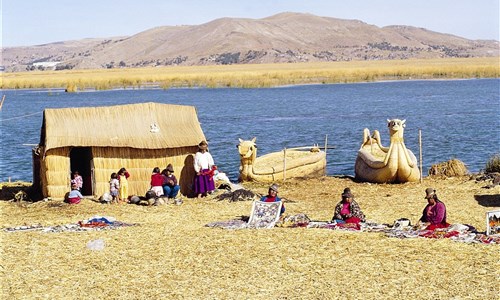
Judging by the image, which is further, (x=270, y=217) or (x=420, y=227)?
(x=270, y=217)

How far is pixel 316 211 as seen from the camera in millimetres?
16938

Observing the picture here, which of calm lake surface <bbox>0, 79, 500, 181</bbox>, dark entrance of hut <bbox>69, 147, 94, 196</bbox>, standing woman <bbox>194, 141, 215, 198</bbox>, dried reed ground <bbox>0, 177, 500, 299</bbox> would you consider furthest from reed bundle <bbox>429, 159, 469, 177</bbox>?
dark entrance of hut <bbox>69, 147, 94, 196</bbox>

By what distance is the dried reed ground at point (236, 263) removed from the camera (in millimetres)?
10789

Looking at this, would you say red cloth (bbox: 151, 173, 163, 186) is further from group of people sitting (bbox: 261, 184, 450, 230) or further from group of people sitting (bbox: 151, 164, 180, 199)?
group of people sitting (bbox: 261, 184, 450, 230)

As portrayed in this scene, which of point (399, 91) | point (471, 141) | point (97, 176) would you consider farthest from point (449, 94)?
point (97, 176)

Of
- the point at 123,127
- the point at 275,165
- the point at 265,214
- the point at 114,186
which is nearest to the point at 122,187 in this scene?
the point at 114,186

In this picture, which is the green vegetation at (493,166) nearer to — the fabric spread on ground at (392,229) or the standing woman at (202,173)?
the standing woman at (202,173)

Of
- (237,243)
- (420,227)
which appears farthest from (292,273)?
(420,227)

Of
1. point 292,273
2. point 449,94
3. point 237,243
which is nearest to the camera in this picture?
point 292,273

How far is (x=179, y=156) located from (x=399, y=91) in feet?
176

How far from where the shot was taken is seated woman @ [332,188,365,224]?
14.7 meters

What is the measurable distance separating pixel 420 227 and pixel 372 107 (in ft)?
137

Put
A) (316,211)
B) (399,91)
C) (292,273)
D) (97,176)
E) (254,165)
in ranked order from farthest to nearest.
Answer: (399,91) → (254,165) → (97,176) → (316,211) → (292,273)

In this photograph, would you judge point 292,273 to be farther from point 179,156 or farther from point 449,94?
point 449,94
